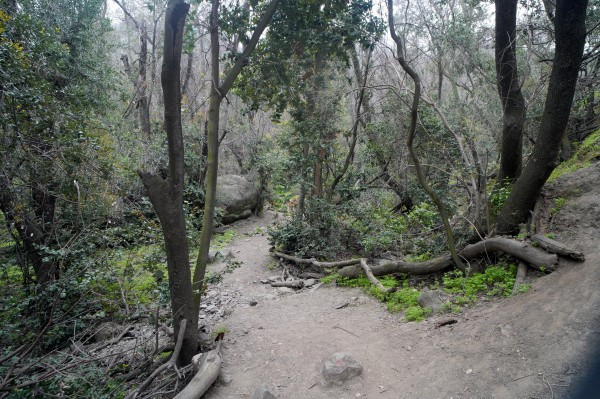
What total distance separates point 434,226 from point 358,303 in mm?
2743

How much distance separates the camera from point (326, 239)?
9.49 m

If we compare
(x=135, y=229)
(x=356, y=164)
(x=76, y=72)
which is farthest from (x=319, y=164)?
(x=76, y=72)

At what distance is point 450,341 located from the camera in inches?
175

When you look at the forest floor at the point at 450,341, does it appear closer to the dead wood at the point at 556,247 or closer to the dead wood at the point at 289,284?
the dead wood at the point at 556,247

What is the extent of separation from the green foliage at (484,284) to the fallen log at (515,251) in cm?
29

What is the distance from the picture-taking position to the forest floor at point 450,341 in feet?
11.6

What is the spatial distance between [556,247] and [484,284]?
3.67 ft

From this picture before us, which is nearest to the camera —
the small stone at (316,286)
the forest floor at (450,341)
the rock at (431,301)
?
the forest floor at (450,341)

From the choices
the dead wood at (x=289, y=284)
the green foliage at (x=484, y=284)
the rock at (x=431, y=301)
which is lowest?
the dead wood at (x=289, y=284)

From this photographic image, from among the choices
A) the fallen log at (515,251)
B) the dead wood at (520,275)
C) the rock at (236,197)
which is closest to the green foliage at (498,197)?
the fallen log at (515,251)

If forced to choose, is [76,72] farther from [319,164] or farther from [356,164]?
[356,164]

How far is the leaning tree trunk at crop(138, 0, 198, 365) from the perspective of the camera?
4016 mm

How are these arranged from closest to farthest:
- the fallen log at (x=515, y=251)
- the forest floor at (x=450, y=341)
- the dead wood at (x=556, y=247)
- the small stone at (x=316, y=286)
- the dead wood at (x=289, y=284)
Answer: the forest floor at (x=450, y=341) → the dead wood at (x=556, y=247) → the fallen log at (x=515, y=251) → the small stone at (x=316, y=286) → the dead wood at (x=289, y=284)

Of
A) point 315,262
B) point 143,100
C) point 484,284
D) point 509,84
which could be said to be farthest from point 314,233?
point 143,100
